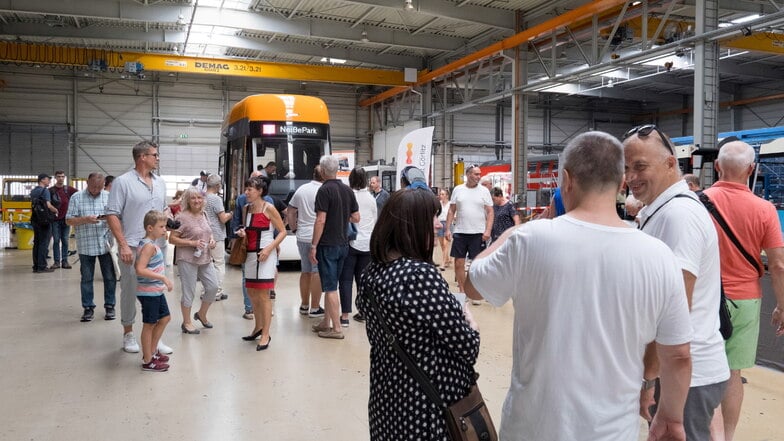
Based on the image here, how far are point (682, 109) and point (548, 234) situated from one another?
90.7ft

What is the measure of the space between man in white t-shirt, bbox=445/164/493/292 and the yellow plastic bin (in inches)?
488

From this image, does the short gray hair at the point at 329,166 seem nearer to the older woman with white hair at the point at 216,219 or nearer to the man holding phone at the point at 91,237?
the older woman with white hair at the point at 216,219

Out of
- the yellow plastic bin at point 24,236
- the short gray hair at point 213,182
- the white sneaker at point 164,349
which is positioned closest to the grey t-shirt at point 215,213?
the short gray hair at point 213,182

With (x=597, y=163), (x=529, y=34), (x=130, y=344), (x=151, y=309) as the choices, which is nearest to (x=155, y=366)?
(x=151, y=309)

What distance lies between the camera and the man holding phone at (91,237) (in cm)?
629

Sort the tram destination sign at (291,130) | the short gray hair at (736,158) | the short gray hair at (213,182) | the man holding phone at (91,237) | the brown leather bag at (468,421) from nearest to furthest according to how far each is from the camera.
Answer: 1. the brown leather bag at (468,421)
2. the short gray hair at (736,158)
3. the man holding phone at (91,237)
4. the short gray hair at (213,182)
5. the tram destination sign at (291,130)

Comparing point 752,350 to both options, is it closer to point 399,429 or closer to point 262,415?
point 399,429

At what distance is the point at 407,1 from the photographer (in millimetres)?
12641

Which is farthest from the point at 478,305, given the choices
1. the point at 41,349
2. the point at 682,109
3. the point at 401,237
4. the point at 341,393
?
the point at 682,109

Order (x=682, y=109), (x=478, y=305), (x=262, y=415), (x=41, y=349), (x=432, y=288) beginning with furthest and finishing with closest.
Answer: (x=682, y=109) → (x=478, y=305) → (x=41, y=349) → (x=262, y=415) → (x=432, y=288)

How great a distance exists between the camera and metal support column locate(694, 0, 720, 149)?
10.1 m

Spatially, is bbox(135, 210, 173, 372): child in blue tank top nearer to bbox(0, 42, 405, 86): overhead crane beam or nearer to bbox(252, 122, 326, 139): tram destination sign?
bbox(252, 122, 326, 139): tram destination sign

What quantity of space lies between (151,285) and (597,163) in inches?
152

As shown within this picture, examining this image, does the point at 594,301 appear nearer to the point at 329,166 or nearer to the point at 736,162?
the point at 736,162
